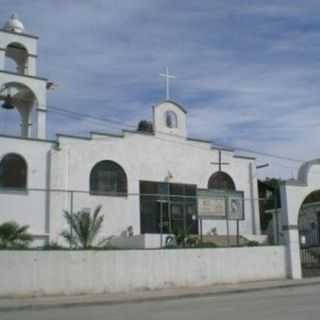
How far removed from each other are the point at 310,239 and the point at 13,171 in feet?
55.3

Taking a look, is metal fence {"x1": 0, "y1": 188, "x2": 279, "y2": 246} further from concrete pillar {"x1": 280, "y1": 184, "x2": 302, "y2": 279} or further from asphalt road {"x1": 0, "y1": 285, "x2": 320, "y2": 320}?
asphalt road {"x1": 0, "y1": 285, "x2": 320, "y2": 320}

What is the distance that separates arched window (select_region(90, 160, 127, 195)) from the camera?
37906 mm

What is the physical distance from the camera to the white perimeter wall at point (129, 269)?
20.2m

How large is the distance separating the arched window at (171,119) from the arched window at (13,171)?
37.3 feet

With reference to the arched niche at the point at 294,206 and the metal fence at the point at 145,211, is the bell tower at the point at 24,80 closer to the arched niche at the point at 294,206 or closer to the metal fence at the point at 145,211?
the metal fence at the point at 145,211

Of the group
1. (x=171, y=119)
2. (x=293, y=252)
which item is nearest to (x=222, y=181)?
(x=171, y=119)

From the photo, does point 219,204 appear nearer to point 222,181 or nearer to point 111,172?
point 111,172

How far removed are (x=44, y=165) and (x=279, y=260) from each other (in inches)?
602

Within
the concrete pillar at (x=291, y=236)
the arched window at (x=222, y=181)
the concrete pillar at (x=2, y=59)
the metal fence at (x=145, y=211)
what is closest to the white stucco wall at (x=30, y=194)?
the metal fence at (x=145, y=211)

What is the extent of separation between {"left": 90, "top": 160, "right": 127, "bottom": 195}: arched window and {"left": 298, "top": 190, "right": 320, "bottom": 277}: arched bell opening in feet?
36.5

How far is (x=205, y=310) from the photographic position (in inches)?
622

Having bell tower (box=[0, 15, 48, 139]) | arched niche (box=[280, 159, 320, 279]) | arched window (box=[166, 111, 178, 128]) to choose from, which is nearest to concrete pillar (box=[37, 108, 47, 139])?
bell tower (box=[0, 15, 48, 139])

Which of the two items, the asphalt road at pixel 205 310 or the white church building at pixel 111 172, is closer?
the asphalt road at pixel 205 310

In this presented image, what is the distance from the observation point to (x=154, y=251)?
23078mm
